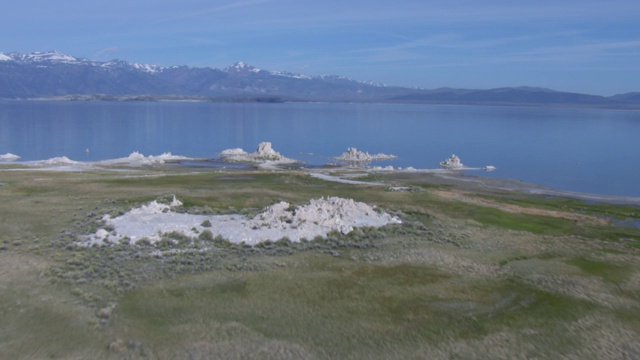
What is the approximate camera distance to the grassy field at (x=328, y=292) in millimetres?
22734

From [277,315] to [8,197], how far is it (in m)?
38.9

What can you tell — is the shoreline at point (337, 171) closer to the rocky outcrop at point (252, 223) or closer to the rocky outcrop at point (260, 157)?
the rocky outcrop at point (260, 157)

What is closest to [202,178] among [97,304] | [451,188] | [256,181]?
[256,181]

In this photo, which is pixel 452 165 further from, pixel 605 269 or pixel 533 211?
pixel 605 269

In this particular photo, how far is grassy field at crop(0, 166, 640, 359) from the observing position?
74.6ft

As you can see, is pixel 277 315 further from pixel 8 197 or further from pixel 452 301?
pixel 8 197

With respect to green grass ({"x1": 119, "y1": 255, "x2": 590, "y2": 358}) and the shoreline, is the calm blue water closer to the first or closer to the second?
the shoreline

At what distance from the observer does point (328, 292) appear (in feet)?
94.2

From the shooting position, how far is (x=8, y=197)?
52250 mm

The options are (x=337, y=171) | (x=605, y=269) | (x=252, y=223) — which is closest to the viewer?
(x=605, y=269)

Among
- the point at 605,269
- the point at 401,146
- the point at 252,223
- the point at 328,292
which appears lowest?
the point at 401,146

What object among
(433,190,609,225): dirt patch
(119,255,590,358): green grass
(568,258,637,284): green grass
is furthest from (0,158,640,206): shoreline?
(119,255,590,358): green grass

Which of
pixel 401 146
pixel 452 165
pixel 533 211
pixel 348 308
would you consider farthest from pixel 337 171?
pixel 348 308

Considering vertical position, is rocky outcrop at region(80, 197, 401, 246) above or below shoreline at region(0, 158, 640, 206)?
above
